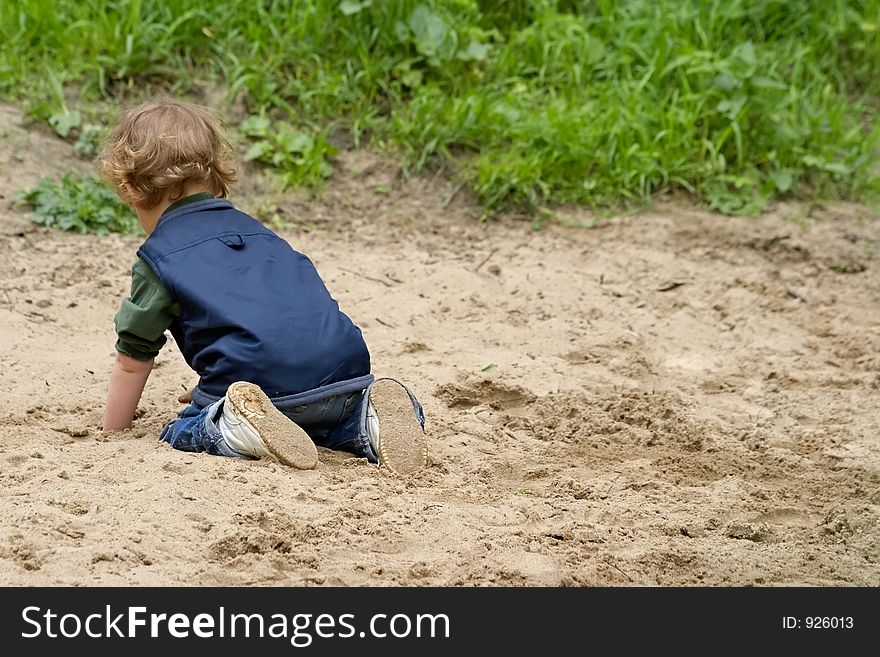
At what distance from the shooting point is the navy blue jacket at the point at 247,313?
10.3 feet

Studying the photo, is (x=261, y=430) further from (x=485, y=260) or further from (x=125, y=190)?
(x=485, y=260)

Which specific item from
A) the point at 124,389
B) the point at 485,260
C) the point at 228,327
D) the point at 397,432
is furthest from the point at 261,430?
the point at 485,260

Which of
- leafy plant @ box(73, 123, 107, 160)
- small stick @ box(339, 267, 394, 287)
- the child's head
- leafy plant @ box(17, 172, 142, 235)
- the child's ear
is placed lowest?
leafy plant @ box(17, 172, 142, 235)

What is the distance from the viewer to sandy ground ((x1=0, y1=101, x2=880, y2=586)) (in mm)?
2715

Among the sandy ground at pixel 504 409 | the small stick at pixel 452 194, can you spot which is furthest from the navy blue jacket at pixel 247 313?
the small stick at pixel 452 194

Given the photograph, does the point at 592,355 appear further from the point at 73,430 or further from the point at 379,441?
the point at 73,430

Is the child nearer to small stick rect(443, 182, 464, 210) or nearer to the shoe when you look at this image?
the shoe

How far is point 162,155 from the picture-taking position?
3287mm

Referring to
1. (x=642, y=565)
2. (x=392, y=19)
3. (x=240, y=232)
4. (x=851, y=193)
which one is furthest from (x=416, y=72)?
(x=642, y=565)

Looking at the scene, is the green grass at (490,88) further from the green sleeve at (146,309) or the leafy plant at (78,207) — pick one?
the green sleeve at (146,309)

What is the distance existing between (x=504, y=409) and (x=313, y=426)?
0.83m

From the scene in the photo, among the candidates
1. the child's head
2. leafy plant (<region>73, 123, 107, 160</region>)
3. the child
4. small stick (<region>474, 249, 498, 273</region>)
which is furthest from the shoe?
leafy plant (<region>73, 123, 107, 160</region>)

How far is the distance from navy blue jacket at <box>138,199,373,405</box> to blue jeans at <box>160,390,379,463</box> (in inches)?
1.7
